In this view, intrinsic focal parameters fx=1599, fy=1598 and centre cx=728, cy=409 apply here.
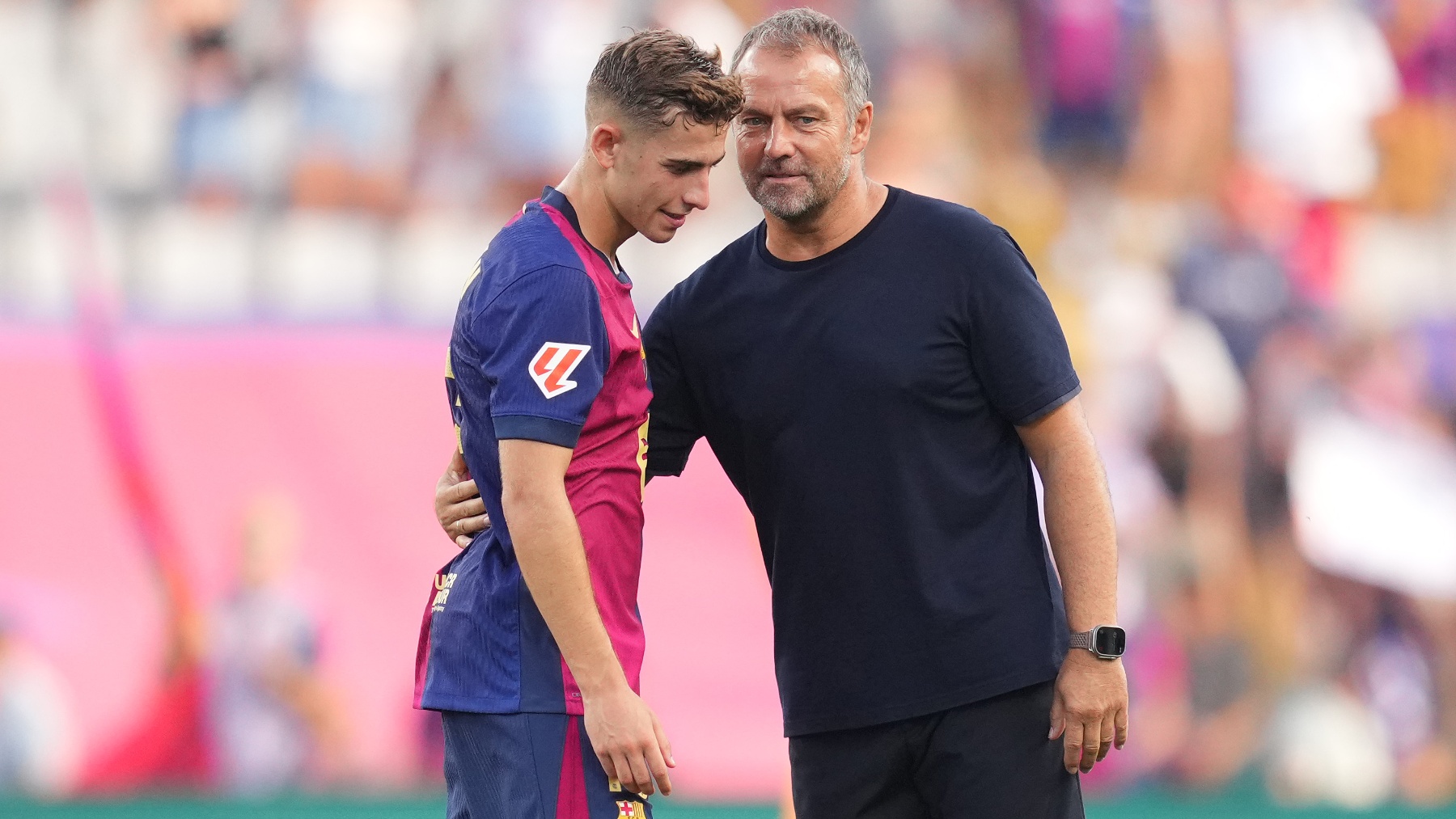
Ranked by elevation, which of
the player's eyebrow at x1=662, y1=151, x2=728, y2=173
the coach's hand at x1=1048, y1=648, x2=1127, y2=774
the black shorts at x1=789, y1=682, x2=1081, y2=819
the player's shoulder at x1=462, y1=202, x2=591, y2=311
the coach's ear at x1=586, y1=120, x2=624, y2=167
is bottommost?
the black shorts at x1=789, y1=682, x2=1081, y2=819

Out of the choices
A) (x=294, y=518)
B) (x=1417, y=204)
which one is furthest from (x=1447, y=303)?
(x=294, y=518)

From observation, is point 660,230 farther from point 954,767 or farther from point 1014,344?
point 954,767

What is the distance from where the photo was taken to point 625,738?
240 centimetres

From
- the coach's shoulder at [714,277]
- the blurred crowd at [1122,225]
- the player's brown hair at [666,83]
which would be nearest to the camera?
the player's brown hair at [666,83]

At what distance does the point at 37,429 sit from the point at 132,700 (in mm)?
1356

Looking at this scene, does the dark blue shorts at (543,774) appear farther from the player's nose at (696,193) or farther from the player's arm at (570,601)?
the player's nose at (696,193)

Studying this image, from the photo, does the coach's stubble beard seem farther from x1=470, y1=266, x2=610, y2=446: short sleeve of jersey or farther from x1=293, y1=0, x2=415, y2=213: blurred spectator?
x1=293, y1=0, x2=415, y2=213: blurred spectator

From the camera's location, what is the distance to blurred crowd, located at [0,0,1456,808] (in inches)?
308

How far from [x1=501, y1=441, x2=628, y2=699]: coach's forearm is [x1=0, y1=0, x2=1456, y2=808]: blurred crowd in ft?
18.2

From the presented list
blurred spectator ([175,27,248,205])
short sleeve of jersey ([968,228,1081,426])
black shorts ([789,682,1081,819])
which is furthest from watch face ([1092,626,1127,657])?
blurred spectator ([175,27,248,205])

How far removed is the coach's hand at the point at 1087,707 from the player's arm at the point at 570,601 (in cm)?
82

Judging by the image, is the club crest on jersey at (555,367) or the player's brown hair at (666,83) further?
the player's brown hair at (666,83)

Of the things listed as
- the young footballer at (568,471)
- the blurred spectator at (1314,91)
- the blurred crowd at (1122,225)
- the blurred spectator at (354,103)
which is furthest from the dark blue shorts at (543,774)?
the blurred spectator at (1314,91)

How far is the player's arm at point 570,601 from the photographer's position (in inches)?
94.4
